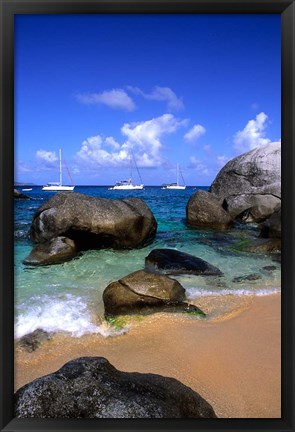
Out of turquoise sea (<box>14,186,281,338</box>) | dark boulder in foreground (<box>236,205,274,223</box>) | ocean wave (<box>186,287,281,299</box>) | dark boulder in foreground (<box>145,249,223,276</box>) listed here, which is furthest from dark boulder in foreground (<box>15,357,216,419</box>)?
dark boulder in foreground (<box>236,205,274,223</box>)

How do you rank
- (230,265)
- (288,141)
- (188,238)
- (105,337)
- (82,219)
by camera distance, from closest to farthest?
(288,141) → (105,337) → (230,265) → (82,219) → (188,238)

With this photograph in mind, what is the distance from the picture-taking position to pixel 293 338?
1719mm

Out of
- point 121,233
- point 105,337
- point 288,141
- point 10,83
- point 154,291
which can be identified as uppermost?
point 10,83

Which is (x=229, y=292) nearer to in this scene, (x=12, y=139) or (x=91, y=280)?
(x=91, y=280)

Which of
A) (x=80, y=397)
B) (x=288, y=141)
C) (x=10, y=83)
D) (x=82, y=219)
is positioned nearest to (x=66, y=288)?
(x=82, y=219)

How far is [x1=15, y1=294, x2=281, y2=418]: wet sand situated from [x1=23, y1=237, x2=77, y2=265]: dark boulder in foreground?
2.90m

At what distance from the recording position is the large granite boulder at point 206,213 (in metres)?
9.37

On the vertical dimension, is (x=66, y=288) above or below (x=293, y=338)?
below

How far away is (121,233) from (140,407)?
500 cm

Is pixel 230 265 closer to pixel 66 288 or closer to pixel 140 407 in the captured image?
pixel 66 288

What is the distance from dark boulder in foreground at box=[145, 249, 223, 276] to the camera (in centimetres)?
500

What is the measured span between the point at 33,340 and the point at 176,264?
2.85m

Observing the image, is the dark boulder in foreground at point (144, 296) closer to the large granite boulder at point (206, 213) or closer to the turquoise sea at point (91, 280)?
the turquoise sea at point (91, 280)

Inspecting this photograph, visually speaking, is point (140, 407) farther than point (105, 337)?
No
